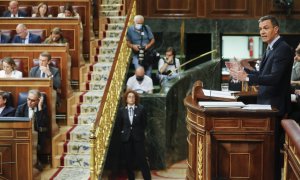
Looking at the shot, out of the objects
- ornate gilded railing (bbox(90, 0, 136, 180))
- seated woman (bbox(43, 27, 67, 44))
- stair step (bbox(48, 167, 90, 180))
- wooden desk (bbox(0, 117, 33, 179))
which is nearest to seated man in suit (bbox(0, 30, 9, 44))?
seated woman (bbox(43, 27, 67, 44))

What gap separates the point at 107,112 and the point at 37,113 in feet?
2.88

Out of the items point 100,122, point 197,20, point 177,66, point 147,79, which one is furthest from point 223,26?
point 100,122

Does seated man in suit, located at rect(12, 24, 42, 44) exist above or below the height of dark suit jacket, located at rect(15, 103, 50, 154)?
above

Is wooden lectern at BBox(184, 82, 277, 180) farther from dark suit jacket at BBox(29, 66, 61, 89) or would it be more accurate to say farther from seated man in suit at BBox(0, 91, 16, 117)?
dark suit jacket at BBox(29, 66, 61, 89)

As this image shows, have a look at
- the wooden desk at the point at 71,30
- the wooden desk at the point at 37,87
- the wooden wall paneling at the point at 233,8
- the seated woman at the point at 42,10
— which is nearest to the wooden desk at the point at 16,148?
the wooden desk at the point at 37,87

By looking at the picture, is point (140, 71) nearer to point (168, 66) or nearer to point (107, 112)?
point (168, 66)

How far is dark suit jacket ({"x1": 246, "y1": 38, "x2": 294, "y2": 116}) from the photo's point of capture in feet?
13.9

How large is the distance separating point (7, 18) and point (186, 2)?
3266 mm

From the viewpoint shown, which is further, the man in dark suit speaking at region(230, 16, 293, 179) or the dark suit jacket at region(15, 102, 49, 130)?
the dark suit jacket at region(15, 102, 49, 130)

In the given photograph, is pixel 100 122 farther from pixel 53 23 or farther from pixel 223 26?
pixel 223 26

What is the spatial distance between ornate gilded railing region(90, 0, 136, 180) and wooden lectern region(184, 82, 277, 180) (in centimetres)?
232

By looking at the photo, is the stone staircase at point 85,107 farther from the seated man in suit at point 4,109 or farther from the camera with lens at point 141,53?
the seated man in suit at point 4,109

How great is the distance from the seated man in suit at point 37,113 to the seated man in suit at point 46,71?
577 mm

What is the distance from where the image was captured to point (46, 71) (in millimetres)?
7434
